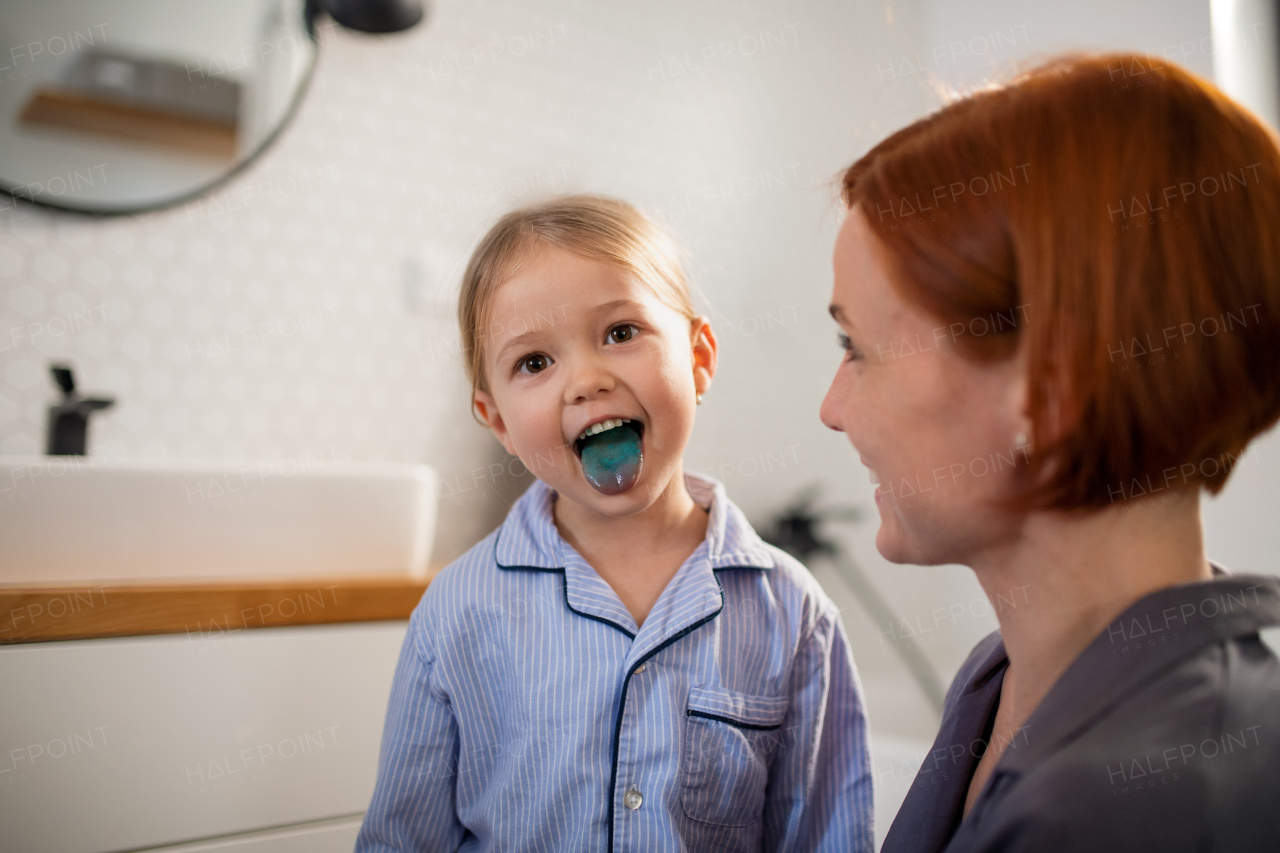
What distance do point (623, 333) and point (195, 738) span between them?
0.80 m

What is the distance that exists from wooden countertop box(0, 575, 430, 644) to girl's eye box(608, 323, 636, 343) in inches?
22.4

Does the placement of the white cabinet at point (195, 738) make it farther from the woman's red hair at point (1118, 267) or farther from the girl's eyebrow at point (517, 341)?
the woman's red hair at point (1118, 267)

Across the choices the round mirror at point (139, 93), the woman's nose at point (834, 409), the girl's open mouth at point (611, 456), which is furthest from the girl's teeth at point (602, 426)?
the round mirror at point (139, 93)

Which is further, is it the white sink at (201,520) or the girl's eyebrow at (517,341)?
the white sink at (201,520)

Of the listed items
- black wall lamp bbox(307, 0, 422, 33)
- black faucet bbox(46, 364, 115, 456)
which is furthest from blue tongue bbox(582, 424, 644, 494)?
black wall lamp bbox(307, 0, 422, 33)

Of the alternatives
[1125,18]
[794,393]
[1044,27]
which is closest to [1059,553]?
[1125,18]

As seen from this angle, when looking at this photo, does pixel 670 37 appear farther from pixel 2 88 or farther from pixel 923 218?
pixel 923 218

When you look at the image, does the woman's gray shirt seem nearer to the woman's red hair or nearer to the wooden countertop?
the woman's red hair

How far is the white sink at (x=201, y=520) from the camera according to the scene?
100 centimetres

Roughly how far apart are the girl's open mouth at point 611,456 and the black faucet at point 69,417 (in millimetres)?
887

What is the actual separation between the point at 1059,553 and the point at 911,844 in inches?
11.1

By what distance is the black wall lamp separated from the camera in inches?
63.4

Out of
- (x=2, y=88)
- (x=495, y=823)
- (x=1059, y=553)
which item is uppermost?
(x=2, y=88)

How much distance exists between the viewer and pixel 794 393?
240 centimetres
